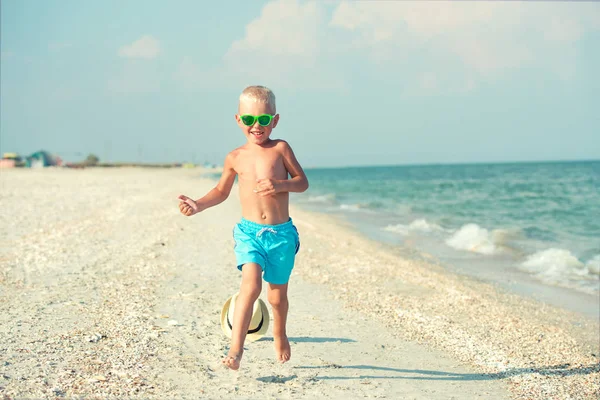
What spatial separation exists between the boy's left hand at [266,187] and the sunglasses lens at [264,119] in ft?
1.29

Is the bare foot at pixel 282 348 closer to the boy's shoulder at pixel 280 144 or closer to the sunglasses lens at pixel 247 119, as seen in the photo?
the boy's shoulder at pixel 280 144

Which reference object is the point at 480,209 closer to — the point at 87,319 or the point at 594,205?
the point at 594,205

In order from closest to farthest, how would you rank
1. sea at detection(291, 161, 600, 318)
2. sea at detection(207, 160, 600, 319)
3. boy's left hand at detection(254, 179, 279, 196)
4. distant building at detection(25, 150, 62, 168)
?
1. boy's left hand at detection(254, 179, 279, 196)
2. sea at detection(207, 160, 600, 319)
3. sea at detection(291, 161, 600, 318)
4. distant building at detection(25, 150, 62, 168)

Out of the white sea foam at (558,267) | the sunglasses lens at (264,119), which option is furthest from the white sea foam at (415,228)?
the sunglasses lens at (264,119)

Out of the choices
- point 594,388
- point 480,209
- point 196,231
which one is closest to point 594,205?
point 480,209

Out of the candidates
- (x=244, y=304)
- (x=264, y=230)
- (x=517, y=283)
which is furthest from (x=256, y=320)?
(x=517, y=283)

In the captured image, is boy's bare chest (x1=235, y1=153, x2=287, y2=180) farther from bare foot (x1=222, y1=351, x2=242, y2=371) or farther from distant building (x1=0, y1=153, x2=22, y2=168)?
distant building (x1=0, y1=153, x2=22, y2=168)

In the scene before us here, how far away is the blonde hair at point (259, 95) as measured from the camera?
143 inches

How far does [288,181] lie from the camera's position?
11.8 ft

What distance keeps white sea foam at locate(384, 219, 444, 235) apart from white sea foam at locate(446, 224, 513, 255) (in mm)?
1098

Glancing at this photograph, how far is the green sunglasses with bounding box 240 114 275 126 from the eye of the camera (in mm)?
3611

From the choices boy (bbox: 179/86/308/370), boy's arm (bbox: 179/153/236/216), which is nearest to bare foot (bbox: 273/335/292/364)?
boy (bbox: 179/86/308/370)

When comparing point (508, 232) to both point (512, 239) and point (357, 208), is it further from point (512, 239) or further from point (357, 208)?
point (357, 208)

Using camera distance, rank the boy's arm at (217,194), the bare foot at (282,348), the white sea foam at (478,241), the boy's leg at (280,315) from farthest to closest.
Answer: the white sea foam at (478,241), the bare foot at (282,348), the boy's leg at (280,315), the boy's arm at (217,194)
